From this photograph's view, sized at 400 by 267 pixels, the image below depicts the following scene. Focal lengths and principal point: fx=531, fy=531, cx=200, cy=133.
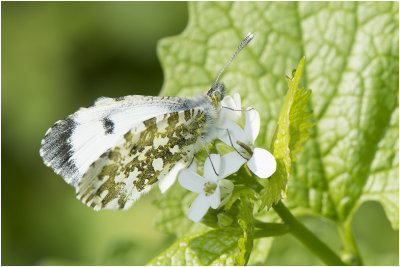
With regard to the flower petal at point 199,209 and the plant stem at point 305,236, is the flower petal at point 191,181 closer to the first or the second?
the flower petal at point 199,209

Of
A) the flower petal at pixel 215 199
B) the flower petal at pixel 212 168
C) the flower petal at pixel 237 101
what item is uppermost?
the flower petal at pixel 237 101

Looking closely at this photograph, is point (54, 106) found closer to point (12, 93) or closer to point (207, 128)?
point (12, 93)

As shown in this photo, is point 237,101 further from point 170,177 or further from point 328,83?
point 328,83

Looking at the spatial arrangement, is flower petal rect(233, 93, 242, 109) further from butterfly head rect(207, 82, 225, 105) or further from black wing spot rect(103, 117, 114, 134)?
black wing spot rect(103, 117, 114, 134)

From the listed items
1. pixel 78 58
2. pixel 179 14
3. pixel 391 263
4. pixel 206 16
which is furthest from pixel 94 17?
pixel 391 263

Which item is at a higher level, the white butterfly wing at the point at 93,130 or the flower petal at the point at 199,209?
the white butterfly wing at the point at 93,130

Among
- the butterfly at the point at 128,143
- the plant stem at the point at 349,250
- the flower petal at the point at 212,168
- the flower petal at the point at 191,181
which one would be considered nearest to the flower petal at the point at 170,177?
the butterfly at the point at 128,143

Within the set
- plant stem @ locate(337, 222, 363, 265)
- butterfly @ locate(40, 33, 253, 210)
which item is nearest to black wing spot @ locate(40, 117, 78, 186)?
butterfly @ locate(40, 33, 253, 210)
